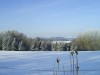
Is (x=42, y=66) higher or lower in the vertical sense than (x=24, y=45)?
lower

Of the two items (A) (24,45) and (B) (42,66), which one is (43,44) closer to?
(A) (24,45)

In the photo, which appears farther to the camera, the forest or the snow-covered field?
the forest

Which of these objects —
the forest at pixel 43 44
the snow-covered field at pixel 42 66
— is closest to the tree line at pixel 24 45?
the forest at pixel 43 44

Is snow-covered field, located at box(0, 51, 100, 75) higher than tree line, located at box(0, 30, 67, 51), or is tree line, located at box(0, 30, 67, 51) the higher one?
tree line, located at box(0, 30, 67, 51)

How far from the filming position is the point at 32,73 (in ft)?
32.1

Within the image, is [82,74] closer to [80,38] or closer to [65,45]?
[65,45]

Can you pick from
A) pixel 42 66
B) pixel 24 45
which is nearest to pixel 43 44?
pixel 24 45

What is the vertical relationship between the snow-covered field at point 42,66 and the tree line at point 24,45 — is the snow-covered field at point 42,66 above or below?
below

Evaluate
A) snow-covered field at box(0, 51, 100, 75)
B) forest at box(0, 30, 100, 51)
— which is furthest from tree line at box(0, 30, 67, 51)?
snow-covered field at box(0, 51, 100, 75)

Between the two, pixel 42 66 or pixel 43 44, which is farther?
pixel 43 44

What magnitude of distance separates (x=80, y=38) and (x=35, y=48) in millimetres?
9238

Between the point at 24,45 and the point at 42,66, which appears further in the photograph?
the point at 24,45

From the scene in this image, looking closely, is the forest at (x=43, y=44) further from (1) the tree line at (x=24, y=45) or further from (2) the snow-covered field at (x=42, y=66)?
(2) the snow-covered field at (x=42, y=66)

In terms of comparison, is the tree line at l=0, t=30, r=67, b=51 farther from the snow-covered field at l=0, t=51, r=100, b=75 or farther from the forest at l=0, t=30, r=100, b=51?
the snow-covered field at l=0, t=51, r=100, b=75
